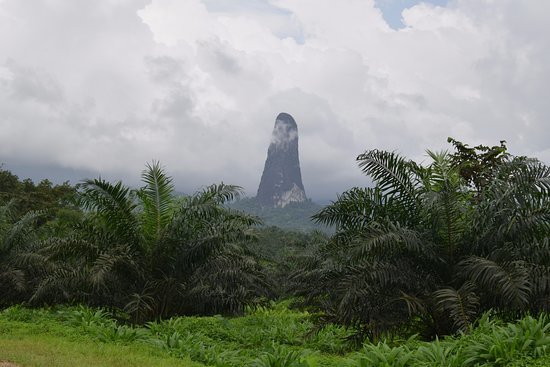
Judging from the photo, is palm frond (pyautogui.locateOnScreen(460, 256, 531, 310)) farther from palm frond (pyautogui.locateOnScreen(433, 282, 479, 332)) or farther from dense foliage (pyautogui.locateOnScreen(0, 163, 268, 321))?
dense foliage (pyautogui.locateOnScreen(0, 163, 268, 321))

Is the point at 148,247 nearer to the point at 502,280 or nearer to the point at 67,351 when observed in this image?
the point at 67,351

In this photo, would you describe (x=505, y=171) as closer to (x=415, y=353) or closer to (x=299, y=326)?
(x=415, y=353)

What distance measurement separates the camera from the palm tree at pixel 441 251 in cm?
773

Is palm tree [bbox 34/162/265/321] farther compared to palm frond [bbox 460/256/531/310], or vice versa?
palm tree [bbox 34/162/265/321]

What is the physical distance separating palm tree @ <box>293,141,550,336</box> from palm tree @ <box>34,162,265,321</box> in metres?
3.80

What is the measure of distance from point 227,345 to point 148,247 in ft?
10.3

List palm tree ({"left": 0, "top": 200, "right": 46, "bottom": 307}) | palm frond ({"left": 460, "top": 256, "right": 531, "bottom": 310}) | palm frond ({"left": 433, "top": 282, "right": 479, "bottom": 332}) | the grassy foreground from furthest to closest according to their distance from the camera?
palm tree ({"left": 0, "top": 200, "right": 46, "bottom": 307}) → palm frond ({"left": 433, "top": 282, "right": 479, "bottom": 332}) → palm frond ({"left": 460, "top": 256, "right": 531, "bottom": 310}) → the grassy foreground

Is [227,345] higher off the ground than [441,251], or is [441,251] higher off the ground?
[441,251]

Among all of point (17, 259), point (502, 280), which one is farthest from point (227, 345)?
point (17, 259)

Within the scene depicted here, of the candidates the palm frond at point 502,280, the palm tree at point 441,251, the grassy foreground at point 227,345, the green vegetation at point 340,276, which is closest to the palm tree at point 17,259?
the green vegetation at point 340,276

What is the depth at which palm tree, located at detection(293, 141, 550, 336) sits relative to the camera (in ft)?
25.4

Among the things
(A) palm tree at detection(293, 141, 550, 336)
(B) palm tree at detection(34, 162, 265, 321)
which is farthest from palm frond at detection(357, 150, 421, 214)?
(B) palm tree at detection(34, 162, 265, 321)

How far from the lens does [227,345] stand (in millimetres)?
9633

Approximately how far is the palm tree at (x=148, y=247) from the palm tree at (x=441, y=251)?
3.80 m
